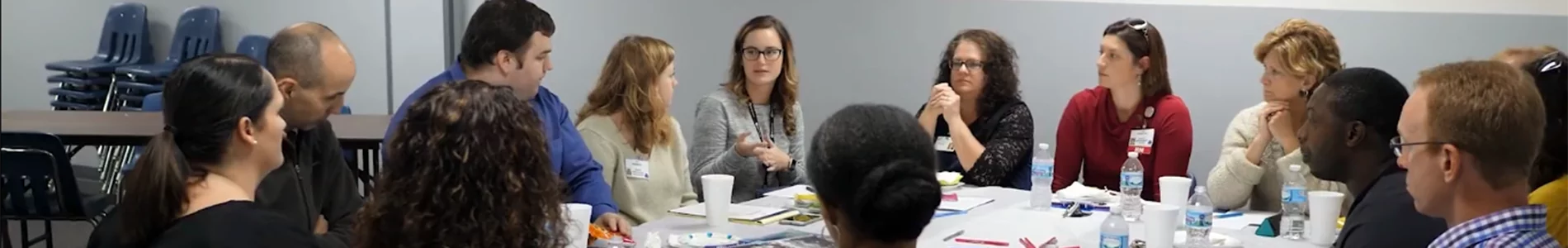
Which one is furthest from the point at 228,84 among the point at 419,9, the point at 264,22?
the point at 264,22

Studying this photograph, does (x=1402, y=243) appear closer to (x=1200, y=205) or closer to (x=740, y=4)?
(x=1200, y=205)

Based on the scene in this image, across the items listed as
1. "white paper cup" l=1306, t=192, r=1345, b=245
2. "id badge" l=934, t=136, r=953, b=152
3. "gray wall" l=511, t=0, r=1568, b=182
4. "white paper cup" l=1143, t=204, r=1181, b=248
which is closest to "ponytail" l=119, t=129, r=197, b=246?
"white paper cup" l=1143, t=204, r=1181, b=248

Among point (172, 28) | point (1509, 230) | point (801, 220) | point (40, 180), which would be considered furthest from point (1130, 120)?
point (172, 28)

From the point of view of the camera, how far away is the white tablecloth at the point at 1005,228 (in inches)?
104

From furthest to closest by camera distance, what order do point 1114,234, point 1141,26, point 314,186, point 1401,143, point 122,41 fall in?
point 122,41
point 1141,26
point 314,186
point 1114,234
point 1401,143

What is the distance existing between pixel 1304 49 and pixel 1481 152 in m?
1.94

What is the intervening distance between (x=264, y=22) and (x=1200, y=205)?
6551 millimetres

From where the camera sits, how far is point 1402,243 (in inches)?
78.0

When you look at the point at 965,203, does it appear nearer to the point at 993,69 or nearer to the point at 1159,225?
the point at 1159,225

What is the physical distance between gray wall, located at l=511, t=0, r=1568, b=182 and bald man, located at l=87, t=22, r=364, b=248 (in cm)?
293

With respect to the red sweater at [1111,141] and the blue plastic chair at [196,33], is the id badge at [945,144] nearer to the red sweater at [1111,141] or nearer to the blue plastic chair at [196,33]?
the red sweater at [1111,141]

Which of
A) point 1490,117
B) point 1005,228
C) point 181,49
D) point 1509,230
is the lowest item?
point 181,49

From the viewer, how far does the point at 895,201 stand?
1.41 meters

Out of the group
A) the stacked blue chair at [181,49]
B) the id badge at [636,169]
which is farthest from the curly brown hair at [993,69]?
the stacked blue chair at [181,49]
